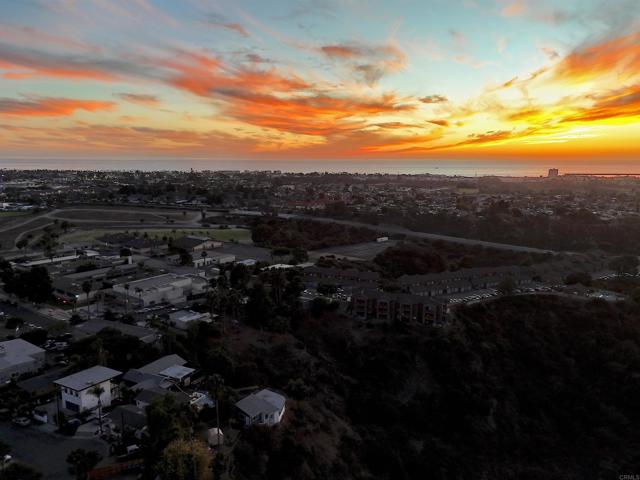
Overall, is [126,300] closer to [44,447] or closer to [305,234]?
[44,447]

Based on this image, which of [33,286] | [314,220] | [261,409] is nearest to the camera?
[261,409]

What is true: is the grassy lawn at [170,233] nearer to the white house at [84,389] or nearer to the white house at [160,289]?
the white house at [160,289]

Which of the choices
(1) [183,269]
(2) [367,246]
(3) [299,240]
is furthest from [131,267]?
(2) [367,246]

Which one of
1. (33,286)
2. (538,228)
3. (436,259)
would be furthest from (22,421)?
(538,228)

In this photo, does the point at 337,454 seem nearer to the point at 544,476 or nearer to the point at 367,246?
the point at 544,476

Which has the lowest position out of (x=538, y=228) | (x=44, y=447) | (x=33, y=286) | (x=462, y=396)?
(x=462, y=396)
